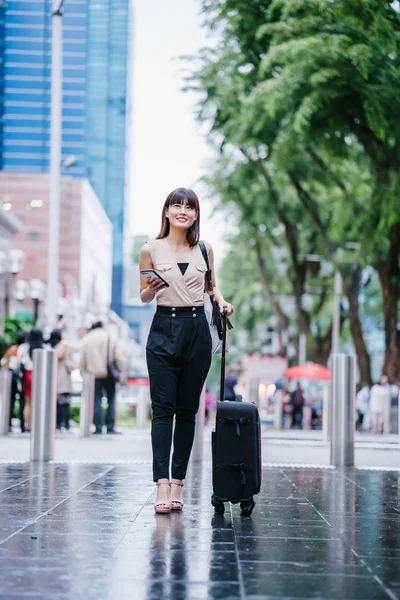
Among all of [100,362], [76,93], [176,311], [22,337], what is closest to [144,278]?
[176,311]

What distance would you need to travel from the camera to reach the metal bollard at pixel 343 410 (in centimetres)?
1050

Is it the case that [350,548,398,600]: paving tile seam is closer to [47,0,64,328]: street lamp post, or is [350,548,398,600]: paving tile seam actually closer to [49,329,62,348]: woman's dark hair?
[49,329,62,348]: woman's dark hair

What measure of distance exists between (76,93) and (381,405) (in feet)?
299

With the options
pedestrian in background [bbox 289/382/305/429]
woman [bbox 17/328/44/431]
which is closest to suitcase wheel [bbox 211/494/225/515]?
woman [bbox 17/328/44/431]

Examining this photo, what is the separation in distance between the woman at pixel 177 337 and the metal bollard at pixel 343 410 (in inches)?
172

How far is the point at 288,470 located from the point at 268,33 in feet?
32.7

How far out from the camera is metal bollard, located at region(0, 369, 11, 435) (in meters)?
16.5

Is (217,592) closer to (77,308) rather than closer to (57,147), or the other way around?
(57,147)

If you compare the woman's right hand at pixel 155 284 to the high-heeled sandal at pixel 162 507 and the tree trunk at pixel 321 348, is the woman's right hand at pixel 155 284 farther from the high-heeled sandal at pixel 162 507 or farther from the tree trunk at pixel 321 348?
the tree trunk at pixel 321 348

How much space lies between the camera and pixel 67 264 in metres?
95.8

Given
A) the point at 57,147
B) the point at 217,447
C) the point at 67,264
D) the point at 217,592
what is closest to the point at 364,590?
the point at 217,592

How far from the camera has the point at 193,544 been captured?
487 centimetres

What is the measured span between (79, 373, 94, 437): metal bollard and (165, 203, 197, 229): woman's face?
31.7 ft

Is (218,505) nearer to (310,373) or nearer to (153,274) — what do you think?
(153,274)
